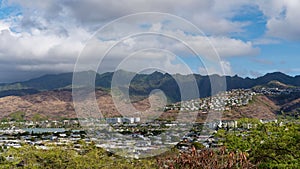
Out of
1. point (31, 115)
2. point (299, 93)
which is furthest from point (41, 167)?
point (31, 115)

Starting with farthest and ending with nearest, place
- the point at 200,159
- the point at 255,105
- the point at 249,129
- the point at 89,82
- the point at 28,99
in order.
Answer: the point at 28,99 < the point at 255,105 < the point at 249,129 < the point at 89,82 < the point at 200,159

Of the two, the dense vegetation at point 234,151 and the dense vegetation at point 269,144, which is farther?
the dense vegetation at point 234,151

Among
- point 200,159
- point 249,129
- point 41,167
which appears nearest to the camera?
point 200,159

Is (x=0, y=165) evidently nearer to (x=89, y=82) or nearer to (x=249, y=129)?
(x=89, y=82)

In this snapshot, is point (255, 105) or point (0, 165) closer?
point (0, 165)

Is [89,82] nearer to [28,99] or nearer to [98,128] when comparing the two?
[98,128]

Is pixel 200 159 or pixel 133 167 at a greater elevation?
pixel 200 159

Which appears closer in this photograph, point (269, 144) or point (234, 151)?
point (234, 151)

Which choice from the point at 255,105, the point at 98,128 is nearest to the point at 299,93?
the point at 255,105

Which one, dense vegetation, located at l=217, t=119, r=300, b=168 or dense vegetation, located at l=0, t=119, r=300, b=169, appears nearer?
dense vegetation, located at l=217, t=119, r=300, b=168
